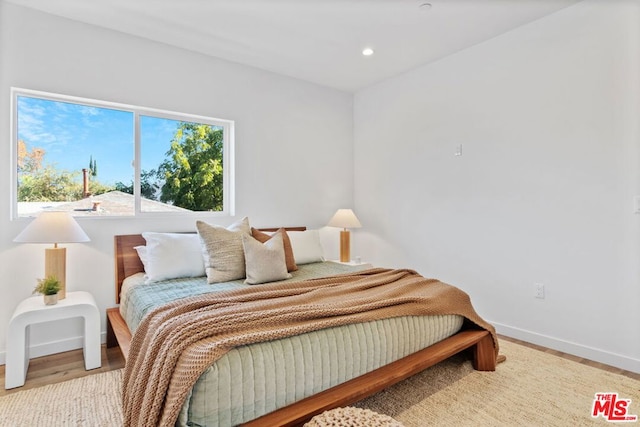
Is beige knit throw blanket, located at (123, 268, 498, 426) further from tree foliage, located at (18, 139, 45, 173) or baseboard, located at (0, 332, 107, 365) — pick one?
tree foliage, located at (18, 139, 45, 173)

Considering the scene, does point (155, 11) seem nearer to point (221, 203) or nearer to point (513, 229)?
point (221, 203)

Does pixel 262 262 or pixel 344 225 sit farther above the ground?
pixel 344 225

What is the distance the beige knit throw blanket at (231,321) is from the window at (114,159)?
1.71 metres

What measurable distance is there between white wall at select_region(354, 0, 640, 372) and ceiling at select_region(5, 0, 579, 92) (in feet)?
0.99

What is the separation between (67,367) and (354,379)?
2.14 metres

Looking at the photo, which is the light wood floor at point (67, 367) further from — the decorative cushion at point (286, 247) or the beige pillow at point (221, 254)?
the decorative cushion at point (286, 247)

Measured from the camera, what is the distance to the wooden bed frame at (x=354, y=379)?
1.34 meters

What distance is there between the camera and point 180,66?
316cm

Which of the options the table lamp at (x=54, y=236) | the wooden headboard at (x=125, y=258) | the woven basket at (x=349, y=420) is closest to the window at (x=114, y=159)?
the wooden headboard at (x=125, y=258)

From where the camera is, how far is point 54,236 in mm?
2252

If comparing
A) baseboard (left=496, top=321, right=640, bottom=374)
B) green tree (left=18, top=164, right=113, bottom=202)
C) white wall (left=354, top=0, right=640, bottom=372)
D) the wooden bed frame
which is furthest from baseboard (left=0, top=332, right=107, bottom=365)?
baseboard (left=496, top=321, right=640, bottom=374)

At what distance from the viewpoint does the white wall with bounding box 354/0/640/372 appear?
237cm

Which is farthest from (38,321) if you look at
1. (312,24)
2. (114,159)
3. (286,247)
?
(312,24)

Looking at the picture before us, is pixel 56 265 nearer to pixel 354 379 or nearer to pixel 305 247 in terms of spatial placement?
pixel 305 247
